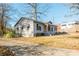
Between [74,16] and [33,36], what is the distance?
0.42m

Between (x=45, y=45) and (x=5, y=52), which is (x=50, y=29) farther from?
(x=5, y=52)

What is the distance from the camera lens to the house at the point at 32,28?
10.1ft

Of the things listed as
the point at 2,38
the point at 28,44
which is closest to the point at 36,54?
the point at 28,44

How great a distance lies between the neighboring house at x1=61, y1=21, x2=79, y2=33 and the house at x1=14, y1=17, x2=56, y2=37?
93 millimetres

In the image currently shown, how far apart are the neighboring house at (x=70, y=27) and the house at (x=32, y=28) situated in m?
0.09

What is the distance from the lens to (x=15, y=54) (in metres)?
3.04

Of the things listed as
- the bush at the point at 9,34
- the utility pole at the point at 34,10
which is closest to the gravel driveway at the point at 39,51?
the bush at the point at 9,34

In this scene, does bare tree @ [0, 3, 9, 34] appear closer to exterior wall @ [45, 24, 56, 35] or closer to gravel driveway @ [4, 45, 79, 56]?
gravel driveway @ [4, 45, 79, 56]

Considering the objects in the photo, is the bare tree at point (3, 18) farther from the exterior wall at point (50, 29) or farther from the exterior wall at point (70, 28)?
the exterior wall at point (70, 28)

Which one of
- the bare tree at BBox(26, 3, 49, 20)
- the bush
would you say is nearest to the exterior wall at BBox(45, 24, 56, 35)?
the bare tree at BBox(26, 3, 49, 20)

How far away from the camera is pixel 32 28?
3.10 m

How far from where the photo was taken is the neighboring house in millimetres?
3064

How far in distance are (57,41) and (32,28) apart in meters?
0.26

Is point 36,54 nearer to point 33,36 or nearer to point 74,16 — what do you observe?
point 33,36
